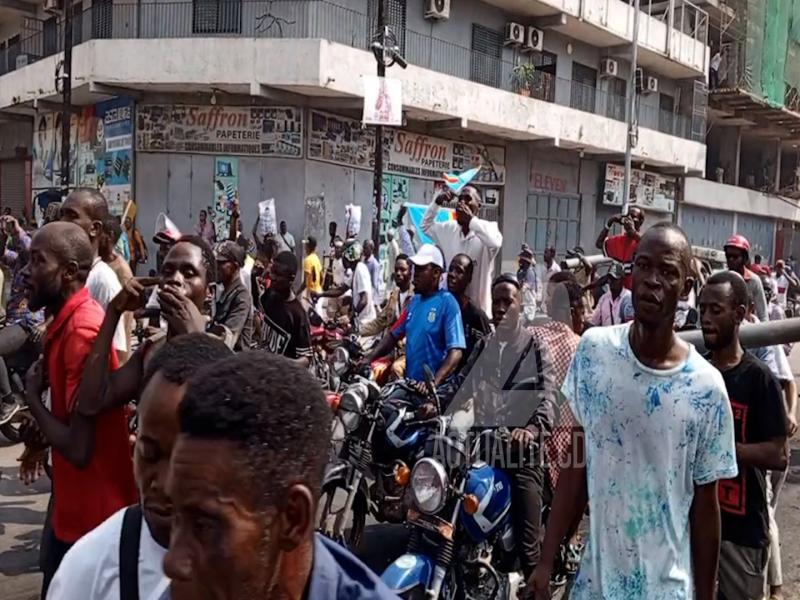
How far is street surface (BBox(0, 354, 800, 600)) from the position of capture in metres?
4.41

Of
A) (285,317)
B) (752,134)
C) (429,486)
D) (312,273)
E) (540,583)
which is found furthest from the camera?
(752,134)

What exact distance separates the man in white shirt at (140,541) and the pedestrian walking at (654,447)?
1.29m

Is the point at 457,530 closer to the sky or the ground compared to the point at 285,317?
closer to the ground

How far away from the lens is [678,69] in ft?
89.5

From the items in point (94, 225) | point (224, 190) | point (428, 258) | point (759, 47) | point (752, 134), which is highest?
point (759, 47)

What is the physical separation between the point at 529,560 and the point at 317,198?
13361 millimetres

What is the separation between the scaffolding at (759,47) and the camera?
28.9m

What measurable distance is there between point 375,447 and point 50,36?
20054 mm

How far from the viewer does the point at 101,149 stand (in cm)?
1762

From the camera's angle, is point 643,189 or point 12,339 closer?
point 12,339

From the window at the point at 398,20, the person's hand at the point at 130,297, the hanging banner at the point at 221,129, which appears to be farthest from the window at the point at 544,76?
the person's hand at the point at 130,297

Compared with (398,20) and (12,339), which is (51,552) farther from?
(398,20)

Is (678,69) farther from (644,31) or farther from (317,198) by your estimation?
(317,198)

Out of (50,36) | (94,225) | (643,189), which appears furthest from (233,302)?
(643,189)
